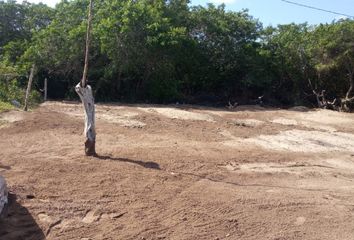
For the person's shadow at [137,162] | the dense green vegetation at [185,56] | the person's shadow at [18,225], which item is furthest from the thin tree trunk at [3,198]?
the dense green vegetation at [185,56]

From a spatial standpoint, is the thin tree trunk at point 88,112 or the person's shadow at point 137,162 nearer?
the person's shadow at point 137,162

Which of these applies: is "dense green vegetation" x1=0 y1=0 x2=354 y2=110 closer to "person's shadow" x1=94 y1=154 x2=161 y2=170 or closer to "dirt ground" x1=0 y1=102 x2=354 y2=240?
"dirt ground" x1=0 y1=102 x2=354 y2=240

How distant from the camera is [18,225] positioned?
512 centimetres

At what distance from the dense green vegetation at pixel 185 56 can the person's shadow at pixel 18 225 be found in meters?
11.6

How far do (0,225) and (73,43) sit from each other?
13.4 metres

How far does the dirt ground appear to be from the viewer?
5.16 metres

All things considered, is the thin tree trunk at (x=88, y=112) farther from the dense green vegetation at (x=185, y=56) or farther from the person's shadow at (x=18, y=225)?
the dense green vegetation at (x=185, y=56)

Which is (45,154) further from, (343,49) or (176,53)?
(343,49)

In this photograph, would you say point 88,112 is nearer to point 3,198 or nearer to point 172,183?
point 172,183

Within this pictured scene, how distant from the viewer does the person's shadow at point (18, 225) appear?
16.1 ft

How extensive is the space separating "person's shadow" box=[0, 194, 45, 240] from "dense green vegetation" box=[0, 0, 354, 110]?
11.6 m

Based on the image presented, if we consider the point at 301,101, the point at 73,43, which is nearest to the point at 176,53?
the point at 73,43

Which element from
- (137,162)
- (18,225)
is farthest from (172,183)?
(18,225)

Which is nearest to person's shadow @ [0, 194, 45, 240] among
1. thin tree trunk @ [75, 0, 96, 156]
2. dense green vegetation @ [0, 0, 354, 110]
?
thin tree trunk @ [75, 0, 96, 156]
